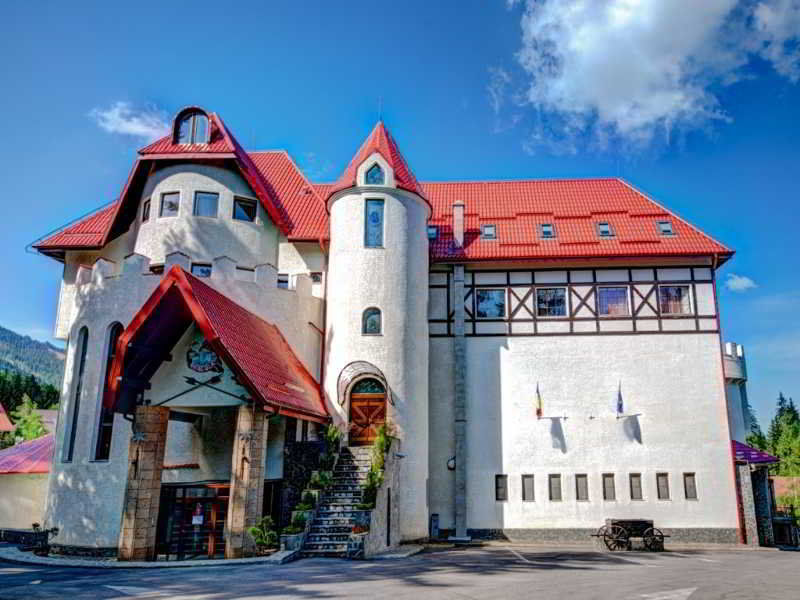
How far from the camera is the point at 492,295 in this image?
24.5 m

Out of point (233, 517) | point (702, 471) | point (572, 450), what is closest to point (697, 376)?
point (702, 471)

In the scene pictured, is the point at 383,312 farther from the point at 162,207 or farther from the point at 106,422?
the point at 106,422

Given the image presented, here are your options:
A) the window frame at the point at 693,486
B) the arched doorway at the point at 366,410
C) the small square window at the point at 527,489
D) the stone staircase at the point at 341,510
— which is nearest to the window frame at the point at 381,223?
the arched doorway at the point at 366,410

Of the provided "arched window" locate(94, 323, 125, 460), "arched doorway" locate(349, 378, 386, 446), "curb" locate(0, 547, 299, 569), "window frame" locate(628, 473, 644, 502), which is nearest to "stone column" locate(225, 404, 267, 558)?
"curb" locate(0, 547, 299, 569)

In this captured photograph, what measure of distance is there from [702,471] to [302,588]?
54.7 feet

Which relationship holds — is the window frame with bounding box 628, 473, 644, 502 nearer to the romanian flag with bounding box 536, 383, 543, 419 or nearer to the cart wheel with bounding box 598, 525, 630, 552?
the cart wheel with bounding box 598, 525, 630, 552

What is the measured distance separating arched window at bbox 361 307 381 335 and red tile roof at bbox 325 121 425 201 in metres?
4.43

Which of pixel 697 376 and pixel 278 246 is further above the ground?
pixel 278 246

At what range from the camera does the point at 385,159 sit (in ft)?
75.5

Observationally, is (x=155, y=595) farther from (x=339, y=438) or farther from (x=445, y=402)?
(x=445, y=402)

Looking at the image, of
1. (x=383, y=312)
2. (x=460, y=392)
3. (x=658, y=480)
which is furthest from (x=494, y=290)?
(x=658, y=480)

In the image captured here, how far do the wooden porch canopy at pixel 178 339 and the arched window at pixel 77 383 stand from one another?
405cm

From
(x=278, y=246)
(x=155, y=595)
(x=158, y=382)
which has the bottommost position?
(x=155, y=595)

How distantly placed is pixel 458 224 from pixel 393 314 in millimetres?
5458
